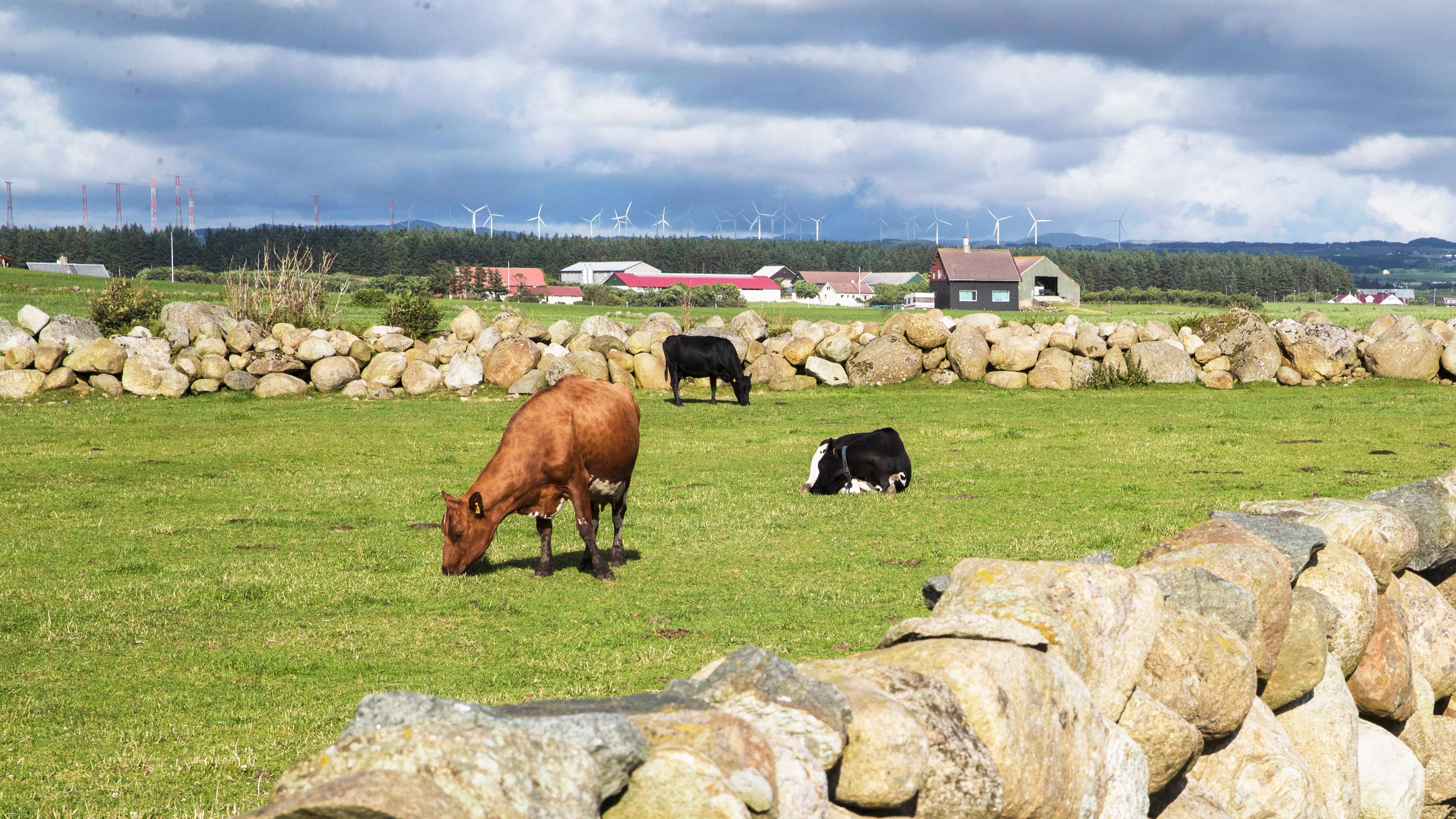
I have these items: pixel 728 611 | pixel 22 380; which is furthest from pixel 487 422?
pixel 728 611

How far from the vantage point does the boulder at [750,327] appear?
Result: 39125 millimetres

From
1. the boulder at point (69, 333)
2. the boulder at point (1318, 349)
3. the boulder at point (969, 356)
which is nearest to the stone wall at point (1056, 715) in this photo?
the boulder at point (969, 356)

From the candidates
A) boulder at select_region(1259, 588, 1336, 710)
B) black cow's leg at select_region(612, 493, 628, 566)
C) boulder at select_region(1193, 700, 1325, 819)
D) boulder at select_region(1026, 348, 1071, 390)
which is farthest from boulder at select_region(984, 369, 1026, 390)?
boulder at select_region(1193, 700, 1325, 819)

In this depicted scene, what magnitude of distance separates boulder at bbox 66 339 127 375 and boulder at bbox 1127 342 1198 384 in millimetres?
30441

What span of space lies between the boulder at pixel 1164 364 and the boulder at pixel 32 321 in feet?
111

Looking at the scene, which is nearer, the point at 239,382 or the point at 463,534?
the point at 463,534

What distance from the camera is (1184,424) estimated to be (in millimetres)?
26375

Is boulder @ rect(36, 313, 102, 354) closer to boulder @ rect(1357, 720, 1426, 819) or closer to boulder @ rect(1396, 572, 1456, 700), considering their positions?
boulder @ rect(1396, 572, 1456, 700)

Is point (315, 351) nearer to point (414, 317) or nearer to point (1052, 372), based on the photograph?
point (414, 317)

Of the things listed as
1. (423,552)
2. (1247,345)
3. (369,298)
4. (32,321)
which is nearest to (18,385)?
(32,321)

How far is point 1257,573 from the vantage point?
738cm

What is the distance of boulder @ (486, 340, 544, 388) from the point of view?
114 feet

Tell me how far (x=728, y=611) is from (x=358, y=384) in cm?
2610

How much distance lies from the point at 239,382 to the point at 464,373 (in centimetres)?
642
